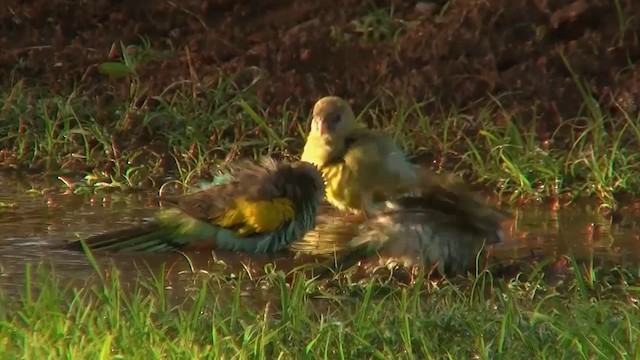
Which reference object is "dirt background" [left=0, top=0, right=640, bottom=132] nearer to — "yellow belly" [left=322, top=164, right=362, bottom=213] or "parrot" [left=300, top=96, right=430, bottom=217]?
"parrot" [left=300, top=96, right=430, bottom=217]

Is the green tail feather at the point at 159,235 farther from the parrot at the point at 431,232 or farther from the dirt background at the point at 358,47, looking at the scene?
the dirt background at the point at 358,47

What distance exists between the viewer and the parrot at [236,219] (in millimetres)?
6699

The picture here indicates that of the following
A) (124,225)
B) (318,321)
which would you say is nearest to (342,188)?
(124,225)

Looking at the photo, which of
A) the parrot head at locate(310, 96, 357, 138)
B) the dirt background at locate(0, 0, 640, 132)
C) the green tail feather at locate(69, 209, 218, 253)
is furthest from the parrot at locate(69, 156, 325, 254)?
the dirt background at locate(0, 0, 640, 132)

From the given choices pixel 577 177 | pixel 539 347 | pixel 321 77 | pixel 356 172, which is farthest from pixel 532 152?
pixel 539 347

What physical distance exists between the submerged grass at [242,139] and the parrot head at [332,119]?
0.57 meters

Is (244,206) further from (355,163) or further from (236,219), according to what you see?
(355,163)

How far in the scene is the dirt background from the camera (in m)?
8.73

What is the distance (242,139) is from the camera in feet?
27.4

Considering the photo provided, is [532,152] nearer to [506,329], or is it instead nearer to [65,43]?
[506,329]

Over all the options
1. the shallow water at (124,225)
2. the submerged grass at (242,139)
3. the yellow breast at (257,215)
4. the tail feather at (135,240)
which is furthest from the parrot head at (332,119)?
the tail feather at (135,240)

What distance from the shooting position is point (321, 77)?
357 inches

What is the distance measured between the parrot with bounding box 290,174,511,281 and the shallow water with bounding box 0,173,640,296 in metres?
0.25

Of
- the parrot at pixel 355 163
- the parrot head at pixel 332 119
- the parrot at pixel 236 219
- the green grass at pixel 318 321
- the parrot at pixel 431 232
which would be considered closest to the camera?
the green grass at pixel 318 321
